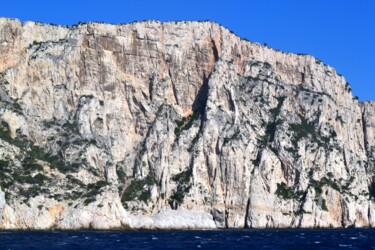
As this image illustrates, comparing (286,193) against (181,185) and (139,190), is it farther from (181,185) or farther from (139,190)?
(139,190)

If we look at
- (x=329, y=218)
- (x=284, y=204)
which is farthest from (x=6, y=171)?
(x=329, y=218)

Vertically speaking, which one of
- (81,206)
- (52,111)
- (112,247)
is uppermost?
(52,111)

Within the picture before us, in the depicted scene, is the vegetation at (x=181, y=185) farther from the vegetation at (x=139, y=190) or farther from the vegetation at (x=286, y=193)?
the vegetation at (x=286, y=193)

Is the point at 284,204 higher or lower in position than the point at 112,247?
higher

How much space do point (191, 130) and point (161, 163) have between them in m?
14.3

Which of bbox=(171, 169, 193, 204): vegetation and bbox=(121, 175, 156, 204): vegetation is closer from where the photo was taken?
bbox=(121, 175, 156, 204): vegetation

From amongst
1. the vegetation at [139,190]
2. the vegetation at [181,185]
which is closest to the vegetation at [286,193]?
the vegetation at [181,185]

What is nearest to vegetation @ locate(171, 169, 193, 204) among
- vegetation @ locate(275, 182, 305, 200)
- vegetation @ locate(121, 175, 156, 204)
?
vegetation @ locate(121, 175, 156, 204)

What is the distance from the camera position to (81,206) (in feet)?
505

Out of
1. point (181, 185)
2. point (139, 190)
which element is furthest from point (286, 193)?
point (139, 190)

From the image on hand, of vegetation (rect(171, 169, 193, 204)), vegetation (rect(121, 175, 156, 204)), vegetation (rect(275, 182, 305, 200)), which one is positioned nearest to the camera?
vegetation (rect(121, 175, 156, 204))

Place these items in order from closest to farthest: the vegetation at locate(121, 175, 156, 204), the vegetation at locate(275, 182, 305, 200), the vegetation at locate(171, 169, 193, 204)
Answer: the vegetation at locate(121, 175, 156, 204)
the vegetation at locate(171, 169, 193, 204)
the vegetation at locate(275, 182, 305, 200)

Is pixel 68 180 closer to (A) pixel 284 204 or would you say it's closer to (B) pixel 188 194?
(B) pixel 188 194

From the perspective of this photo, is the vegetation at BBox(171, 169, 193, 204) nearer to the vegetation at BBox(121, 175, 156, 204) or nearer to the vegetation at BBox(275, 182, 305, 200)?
the vegetation at BBox(121, 175, 156, 204)
